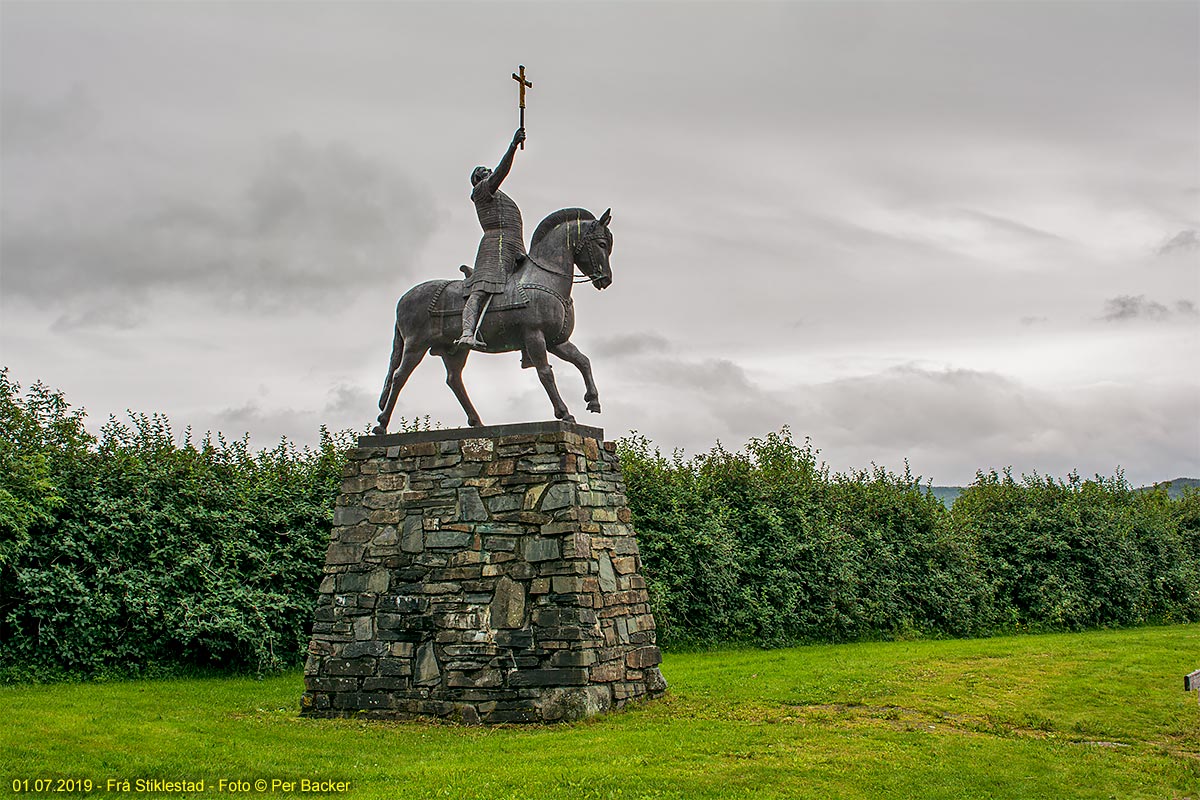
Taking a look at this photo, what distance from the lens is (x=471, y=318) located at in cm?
1103

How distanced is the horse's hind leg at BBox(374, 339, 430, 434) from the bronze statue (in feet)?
0.04

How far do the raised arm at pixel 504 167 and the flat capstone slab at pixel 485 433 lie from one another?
8.70ft

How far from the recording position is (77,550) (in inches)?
533

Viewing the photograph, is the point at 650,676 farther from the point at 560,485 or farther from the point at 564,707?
the point at 560,485

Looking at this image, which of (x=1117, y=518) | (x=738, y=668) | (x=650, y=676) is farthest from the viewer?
(x=1117, y=518)

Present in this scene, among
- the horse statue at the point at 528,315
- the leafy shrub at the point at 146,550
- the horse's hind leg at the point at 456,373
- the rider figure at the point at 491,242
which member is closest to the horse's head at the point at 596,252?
the horse statue at the point at 528,315

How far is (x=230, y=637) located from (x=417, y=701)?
5.15 metres

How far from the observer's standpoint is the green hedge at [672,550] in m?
13.4

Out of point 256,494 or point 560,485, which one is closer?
point 560,485

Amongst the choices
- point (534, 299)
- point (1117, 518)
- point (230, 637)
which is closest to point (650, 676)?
point (534, 299)

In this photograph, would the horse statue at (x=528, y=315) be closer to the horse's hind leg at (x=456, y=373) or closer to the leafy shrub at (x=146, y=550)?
the horse's hind leg at (x=456, y=373)

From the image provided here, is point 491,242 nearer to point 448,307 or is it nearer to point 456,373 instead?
point 448,307

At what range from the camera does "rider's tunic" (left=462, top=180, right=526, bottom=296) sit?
11.1 m

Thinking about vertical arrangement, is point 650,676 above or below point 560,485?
below
